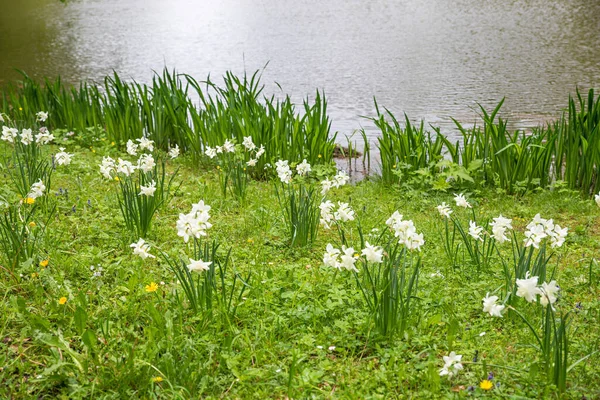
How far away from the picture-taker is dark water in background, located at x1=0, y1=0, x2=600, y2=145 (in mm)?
7297

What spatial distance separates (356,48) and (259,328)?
861cm

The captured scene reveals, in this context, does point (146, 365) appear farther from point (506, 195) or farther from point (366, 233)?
point (506, 195)

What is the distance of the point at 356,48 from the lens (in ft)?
34.1

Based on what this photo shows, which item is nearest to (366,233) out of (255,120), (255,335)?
(255,335)

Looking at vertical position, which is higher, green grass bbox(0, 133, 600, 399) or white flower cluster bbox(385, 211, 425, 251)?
white flower cluster bbox(385, 211, 425, 251)

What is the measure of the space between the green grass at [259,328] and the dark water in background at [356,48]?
3.27 m

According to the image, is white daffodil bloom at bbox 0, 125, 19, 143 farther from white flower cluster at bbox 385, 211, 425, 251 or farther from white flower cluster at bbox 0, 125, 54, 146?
white flower cluster at bbox 385, 211, 425, 251

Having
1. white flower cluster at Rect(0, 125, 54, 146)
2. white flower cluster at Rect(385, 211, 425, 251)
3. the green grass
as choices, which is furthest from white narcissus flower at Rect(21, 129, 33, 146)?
white flower cluster at Rect(385, 211, 425, 251)

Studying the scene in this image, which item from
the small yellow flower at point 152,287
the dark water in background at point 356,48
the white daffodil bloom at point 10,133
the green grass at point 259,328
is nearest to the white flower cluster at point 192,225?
the green grass at point 259,328

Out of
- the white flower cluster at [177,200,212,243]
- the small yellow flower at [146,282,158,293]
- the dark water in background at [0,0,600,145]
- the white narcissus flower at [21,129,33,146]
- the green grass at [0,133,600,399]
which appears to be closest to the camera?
the green grass at [0,133,600,399]

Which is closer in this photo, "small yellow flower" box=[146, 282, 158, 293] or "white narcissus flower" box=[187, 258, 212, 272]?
"white narcissus flower" box=[187, 258, 212, 272]

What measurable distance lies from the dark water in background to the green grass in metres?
3.27

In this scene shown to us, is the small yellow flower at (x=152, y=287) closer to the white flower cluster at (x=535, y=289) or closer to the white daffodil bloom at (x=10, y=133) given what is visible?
the white flower cluster at (x=535, y=289)

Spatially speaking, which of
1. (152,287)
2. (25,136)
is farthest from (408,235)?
(25,136)
